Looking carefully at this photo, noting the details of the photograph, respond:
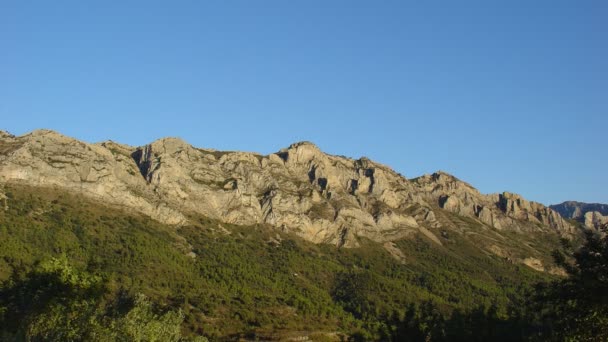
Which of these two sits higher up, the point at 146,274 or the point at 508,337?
the point at 146,274

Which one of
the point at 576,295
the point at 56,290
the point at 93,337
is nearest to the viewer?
the point at 576,295

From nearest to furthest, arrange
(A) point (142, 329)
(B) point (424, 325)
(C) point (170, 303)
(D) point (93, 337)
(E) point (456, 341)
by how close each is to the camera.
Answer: (D) point (93, 337) < (A) point (142, 329) < (E) point (456, 341) < (B) point (424, 325) < (C) point (170, 303)

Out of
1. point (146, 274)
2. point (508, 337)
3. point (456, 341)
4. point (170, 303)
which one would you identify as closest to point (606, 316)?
point (456, 341)

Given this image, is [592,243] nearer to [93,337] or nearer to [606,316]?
[606,316]

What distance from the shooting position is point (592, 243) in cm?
2867

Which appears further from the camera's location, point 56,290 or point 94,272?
point 94,272

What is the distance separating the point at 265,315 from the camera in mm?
183875

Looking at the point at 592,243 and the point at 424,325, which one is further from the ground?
the point at 592,243

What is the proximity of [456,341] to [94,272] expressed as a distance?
5821 centimetres

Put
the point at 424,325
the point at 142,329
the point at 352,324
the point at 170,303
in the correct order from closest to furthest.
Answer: the point at 142,329 → the point at 424,325 → the point at 170,303 → the point at 352,324

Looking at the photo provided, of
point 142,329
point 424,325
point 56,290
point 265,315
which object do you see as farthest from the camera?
point 265,315

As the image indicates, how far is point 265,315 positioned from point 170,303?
33528 mm

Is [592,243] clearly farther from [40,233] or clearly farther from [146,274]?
[40,233]

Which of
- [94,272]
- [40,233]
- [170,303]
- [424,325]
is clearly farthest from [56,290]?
[40,233]
